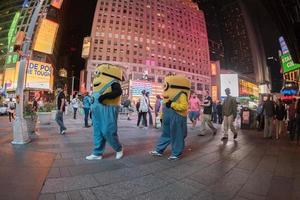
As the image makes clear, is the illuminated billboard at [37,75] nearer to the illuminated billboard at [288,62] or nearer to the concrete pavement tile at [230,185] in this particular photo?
the concrete pavement tile at [230,185]

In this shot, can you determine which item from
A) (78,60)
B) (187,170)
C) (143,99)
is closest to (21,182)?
(187,170)

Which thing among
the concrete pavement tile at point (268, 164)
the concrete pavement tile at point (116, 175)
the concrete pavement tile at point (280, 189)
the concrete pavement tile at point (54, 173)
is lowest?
the concrete pavement tile at point (268, 164)

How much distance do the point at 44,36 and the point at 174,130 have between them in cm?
2997

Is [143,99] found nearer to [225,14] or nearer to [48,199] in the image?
[48,199]

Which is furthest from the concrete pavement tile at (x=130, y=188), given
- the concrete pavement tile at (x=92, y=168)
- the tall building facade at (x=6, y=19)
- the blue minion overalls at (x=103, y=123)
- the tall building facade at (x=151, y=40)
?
the tall building facade at (x=151, y=40)

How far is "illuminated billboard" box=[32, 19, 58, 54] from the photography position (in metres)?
28.8

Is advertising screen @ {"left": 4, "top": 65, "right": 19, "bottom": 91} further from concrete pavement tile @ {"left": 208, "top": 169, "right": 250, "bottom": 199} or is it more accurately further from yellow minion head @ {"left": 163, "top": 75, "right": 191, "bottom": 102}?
concrete pavement tile @ {"left": 208, "top": 169, "right": 250, "bottom": 199}

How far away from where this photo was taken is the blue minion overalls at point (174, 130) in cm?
514

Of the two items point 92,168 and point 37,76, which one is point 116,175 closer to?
point 92,168

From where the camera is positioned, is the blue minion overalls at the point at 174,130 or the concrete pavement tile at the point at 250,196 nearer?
the concrete pavement tile at the point at 250,196

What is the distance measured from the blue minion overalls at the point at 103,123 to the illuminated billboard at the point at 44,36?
28044mm

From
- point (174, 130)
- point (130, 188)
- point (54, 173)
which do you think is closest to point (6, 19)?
point (174, 130)

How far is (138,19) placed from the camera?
344ft

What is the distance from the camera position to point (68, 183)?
3252 mm
